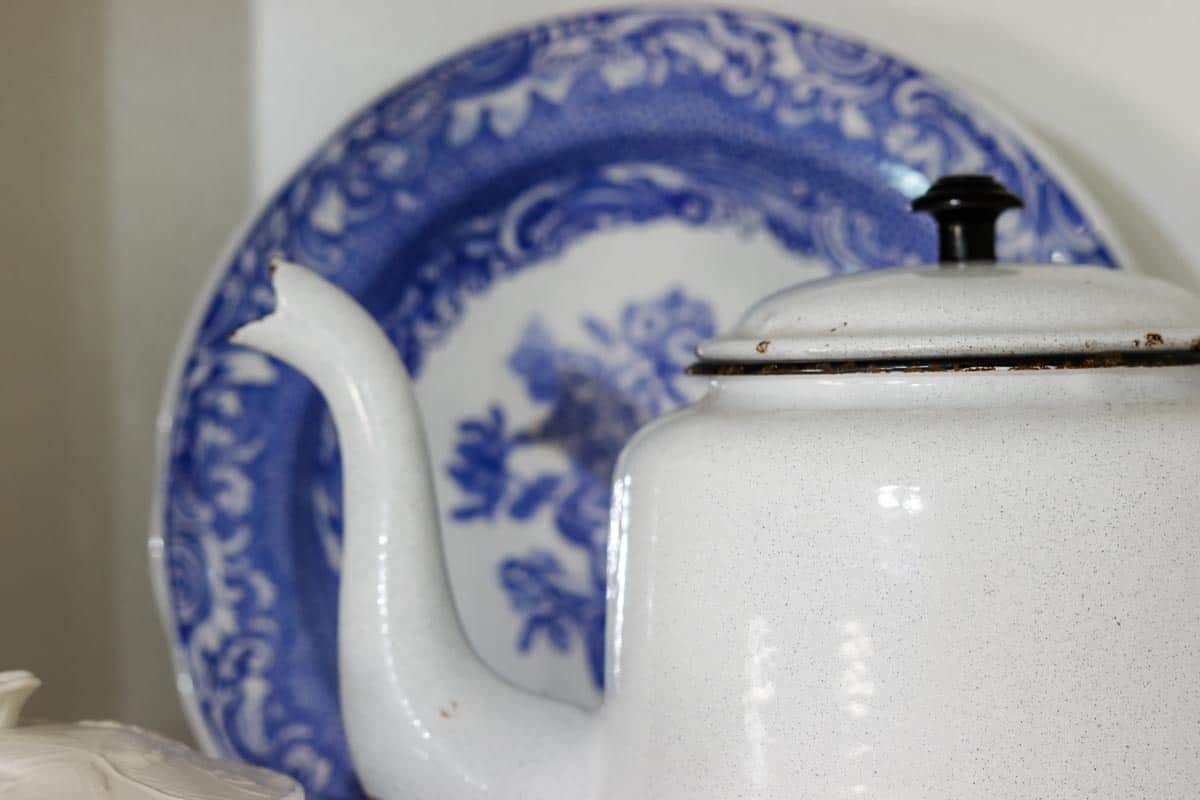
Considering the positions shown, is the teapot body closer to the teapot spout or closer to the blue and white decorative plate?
the teapot spout

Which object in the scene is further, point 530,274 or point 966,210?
point 530,274

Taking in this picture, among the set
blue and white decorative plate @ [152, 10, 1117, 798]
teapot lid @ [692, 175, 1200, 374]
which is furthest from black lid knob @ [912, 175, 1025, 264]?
blue and white decorative plate @ [152, 10, 1117, 798]

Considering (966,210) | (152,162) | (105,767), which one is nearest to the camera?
(105,767)

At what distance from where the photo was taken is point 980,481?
1.01 feet

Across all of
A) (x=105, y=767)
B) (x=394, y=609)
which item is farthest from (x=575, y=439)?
(x=105, y=767)

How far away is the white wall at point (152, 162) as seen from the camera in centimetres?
48

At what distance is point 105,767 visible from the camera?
269mm

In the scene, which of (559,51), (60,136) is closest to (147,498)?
(60,136)

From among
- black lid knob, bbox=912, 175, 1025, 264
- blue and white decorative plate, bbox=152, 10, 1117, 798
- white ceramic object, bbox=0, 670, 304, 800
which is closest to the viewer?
Answer: white ceramic object, bbox=0, 670, 304, 800

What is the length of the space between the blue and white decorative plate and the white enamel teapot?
0.20m

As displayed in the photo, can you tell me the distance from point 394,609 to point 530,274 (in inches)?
9.0

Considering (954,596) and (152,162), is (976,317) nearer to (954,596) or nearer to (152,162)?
(954,596)

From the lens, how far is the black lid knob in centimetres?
38

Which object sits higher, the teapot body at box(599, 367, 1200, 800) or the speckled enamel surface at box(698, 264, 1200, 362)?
the speckled enamel surface at box(698, 264, 1200, 362)
